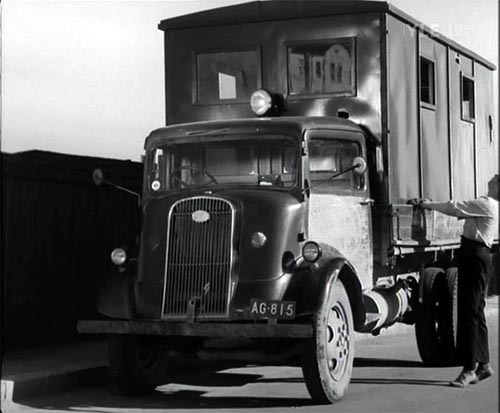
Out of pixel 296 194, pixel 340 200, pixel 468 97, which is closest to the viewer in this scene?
pixel 296 194

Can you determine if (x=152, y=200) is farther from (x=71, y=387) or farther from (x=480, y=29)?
(x=480, y=29)

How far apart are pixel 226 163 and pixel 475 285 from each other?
8.19 ft

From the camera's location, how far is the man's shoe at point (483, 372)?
9.27m

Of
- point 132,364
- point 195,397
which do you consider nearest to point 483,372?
point 195,397

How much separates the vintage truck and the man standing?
794mm

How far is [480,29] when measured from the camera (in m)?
10.5

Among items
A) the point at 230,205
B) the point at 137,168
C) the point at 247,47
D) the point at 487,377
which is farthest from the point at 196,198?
the point at 137,168

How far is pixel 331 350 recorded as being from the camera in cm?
855

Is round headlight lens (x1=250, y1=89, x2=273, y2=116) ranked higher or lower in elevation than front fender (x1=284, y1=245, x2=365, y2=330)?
higher

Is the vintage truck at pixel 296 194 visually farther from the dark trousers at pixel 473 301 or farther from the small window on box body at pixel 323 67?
the dark trousers at pixel 473 301

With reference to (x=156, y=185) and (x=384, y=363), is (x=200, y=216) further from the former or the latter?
(x=384, y=363)

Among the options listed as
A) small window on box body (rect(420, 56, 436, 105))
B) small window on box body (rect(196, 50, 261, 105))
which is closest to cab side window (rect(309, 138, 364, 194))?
small window on box body (rect(196, 50, 261, 105))

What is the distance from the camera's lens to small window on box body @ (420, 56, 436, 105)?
35.8 ft

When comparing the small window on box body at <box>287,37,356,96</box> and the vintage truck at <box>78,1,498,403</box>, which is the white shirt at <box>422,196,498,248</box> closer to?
the vintage truck at <box>78,1,498,403</box>
